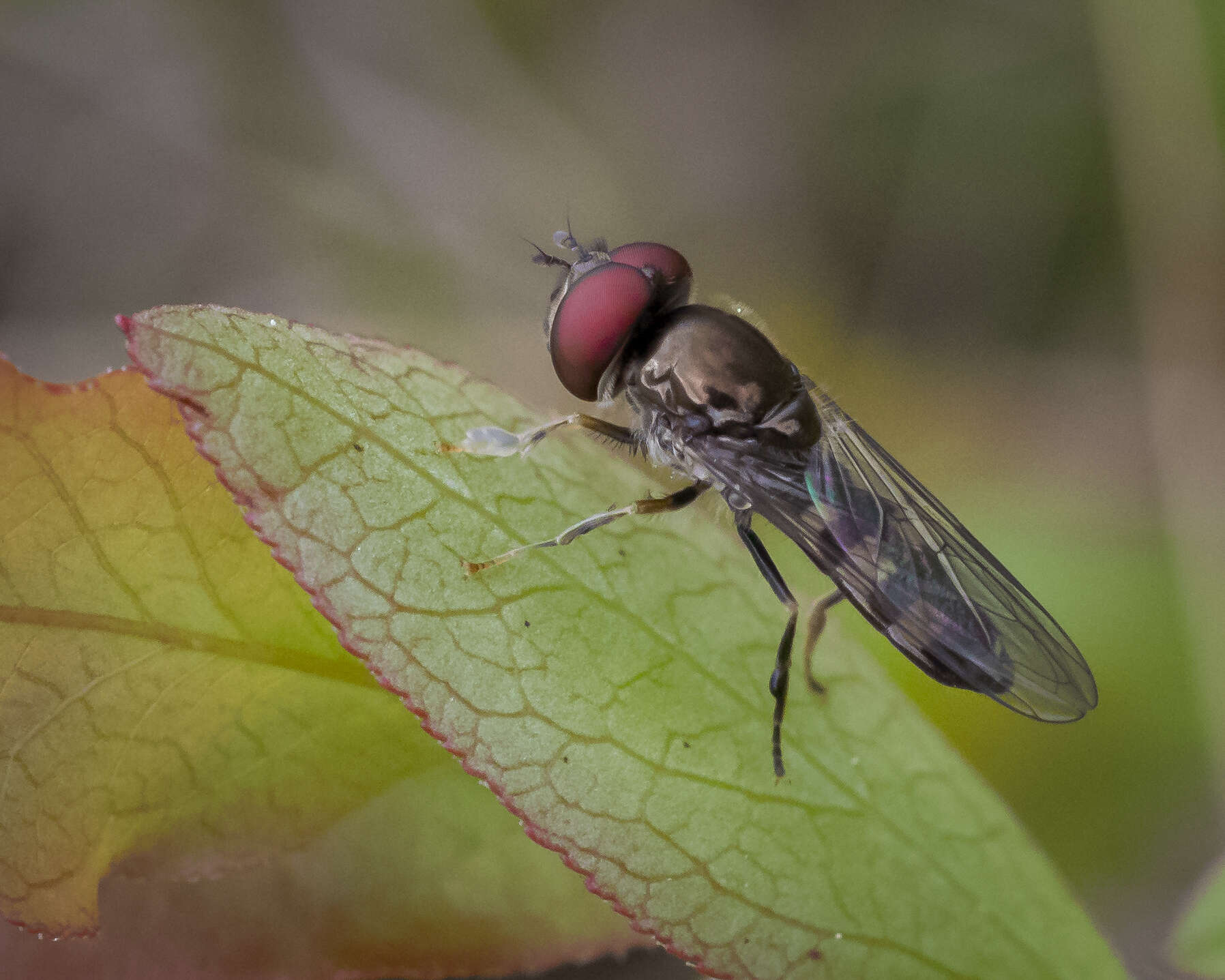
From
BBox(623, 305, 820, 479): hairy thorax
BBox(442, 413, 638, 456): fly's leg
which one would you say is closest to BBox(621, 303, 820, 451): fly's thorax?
BBox(623, 305, 820, 479): hairy thorax

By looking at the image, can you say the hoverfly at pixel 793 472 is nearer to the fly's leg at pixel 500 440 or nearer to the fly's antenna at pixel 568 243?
the fly's antenna at pixel 568 243

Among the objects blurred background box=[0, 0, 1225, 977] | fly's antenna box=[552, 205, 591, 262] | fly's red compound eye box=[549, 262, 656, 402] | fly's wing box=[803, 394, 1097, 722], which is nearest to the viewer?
fly's wing box=[803, 394, 1097, 722]

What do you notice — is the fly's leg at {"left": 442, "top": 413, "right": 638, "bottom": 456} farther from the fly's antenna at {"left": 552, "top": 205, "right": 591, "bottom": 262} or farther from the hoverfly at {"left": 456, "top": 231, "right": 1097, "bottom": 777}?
the fly's antenna at {"left": 552, "top": 205, "right": 591, "bottom": 262}

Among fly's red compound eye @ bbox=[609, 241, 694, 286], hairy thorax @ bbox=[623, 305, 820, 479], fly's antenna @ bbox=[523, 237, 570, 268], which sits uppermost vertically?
fly's antenna @ bbox=[523, 237, 570, 268]

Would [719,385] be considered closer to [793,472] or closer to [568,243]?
[793,472]

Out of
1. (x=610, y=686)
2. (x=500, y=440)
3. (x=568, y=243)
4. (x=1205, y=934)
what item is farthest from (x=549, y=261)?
(x=1205, y=934)

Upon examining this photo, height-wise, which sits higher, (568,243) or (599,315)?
(568,243)

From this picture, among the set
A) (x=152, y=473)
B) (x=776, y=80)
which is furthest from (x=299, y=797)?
(x=776, y=80)
